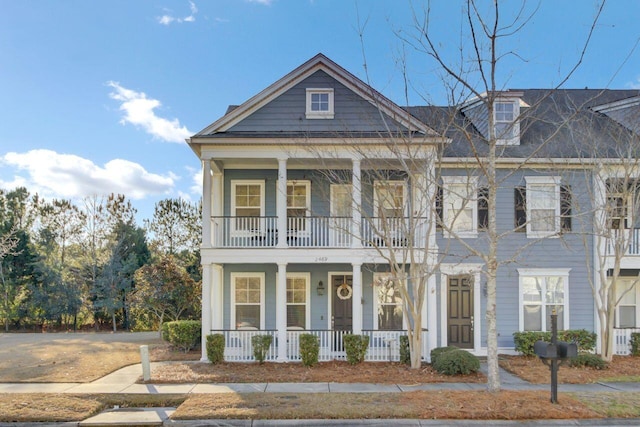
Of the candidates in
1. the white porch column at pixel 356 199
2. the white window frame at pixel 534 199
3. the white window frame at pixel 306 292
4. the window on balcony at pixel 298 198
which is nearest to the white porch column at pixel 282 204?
the window on balcony at pixel 298 198

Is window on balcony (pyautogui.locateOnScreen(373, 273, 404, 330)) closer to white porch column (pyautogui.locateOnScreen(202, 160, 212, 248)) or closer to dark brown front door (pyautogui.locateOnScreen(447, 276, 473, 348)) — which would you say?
dark brown front door (pyautogui.locateOnScreen(447, 276, 473, 348))

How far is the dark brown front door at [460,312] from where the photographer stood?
13.5m

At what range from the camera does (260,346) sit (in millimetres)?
11781

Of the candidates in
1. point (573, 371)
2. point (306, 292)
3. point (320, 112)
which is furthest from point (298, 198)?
point (573, 371)

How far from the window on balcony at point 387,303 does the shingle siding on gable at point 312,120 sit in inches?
183

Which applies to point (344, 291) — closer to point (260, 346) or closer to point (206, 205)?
point (260, 346)

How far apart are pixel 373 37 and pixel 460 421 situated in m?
7.83

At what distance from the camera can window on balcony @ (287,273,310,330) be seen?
547 inches

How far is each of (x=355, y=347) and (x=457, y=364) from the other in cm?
259

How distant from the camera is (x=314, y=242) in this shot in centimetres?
1304

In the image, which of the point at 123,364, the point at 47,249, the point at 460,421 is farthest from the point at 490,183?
the point at 47,249

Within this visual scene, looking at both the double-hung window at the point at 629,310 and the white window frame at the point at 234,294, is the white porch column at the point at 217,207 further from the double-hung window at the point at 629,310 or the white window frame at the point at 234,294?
the double-hung window at the point at 629,310

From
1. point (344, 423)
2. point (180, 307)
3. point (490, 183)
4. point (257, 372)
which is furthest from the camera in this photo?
point (180, 307)

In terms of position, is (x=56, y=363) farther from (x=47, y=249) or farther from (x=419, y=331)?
(x=47, y=249)
